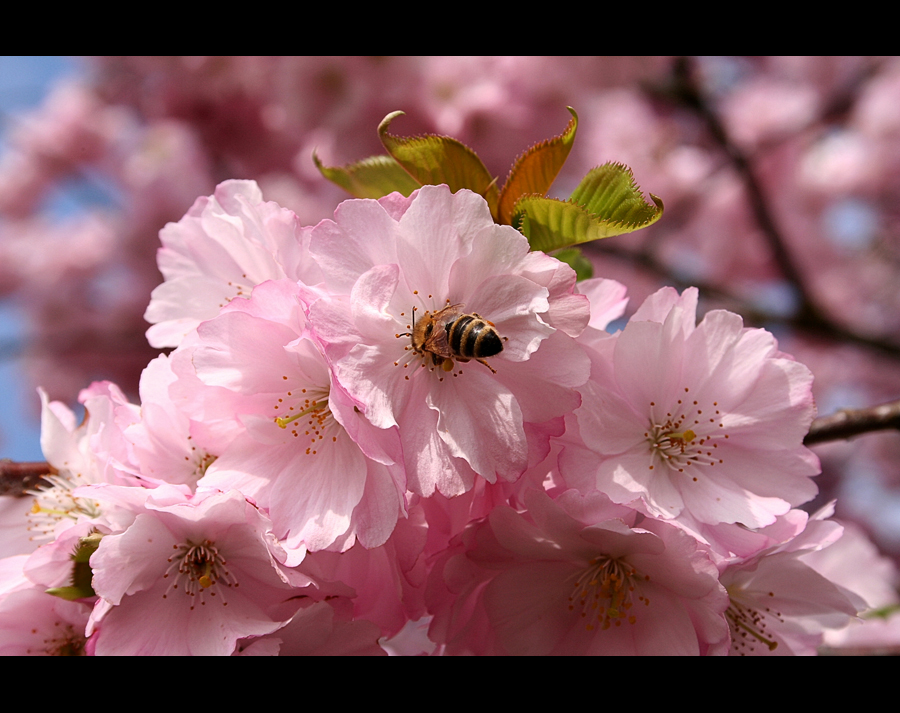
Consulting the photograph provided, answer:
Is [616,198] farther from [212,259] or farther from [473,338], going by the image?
[212,259]

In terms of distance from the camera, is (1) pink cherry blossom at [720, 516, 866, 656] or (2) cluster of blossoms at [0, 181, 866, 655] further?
(1) pink cherry blossom at [720, 516, 866, 656]

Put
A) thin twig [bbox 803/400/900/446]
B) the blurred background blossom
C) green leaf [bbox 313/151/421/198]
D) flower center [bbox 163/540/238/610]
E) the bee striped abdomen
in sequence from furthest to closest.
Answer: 1. the blurred background blossom
2. thin twig [bbox 803/400/900/446]
3. green leaf [bbox 313/151/421/198]
4. flower center [bbox 163/540/238/610]
5. the bee striped abdomen

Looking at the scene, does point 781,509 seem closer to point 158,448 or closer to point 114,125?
point 158,448

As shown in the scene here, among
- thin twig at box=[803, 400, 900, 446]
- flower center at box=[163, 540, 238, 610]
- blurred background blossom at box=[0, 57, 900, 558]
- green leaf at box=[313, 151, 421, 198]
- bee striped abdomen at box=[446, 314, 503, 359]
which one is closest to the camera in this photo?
bee striped abdomen at box=[446, 314, 503, 359]

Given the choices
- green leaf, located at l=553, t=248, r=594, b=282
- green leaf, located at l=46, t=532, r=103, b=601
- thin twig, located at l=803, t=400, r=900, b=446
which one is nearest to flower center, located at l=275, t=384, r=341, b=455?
green leaf, located at l=46, t=532, r=103, b=601

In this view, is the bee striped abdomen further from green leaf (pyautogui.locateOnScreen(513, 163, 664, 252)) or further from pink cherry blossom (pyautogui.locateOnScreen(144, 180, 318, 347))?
pink cherry blossom (pyautogui.locateOnScreen(144, 180, 318, 347))
